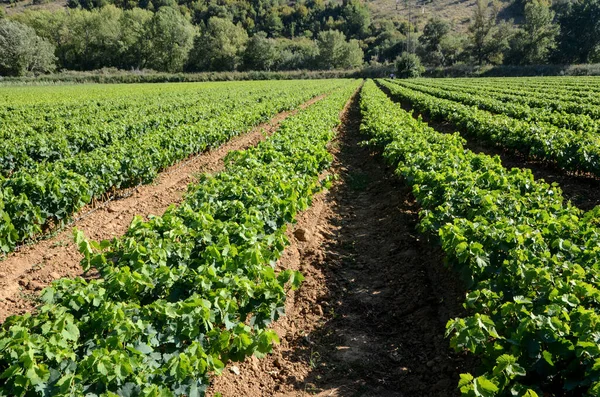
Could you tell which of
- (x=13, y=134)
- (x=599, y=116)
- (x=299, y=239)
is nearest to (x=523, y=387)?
(x=299, y=239)

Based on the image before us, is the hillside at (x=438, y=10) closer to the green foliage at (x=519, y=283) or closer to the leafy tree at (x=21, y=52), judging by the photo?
the leafy tree at (x=21, y=52)

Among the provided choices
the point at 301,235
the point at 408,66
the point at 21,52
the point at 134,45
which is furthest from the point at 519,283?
the point at 134,45

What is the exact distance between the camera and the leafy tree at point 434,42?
100m

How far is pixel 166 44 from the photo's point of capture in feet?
299

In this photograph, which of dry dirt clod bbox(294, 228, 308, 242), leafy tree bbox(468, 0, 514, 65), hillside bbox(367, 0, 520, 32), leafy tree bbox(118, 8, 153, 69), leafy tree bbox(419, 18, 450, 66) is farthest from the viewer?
hillside bbox(367, 0, 520, 32)

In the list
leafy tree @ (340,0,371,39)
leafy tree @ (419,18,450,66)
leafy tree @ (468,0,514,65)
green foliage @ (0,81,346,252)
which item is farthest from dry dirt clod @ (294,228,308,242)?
leafy tree @ (340,0,371,39)

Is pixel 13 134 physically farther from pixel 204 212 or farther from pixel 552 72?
pixel 552 72

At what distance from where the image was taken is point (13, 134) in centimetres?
1433

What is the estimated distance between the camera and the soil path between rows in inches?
252

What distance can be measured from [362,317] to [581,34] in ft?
305

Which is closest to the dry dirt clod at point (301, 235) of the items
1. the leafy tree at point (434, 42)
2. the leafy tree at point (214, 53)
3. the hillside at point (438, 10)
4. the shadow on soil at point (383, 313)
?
the shadow on soil at point (383, 313)

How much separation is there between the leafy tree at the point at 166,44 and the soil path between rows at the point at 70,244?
86780 millimetres

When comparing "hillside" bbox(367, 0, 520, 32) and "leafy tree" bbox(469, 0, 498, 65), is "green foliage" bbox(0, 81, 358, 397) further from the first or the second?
"hillside" bbox(367, 0, 520, 32)

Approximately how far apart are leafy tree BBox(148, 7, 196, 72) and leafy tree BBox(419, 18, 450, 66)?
187ft
